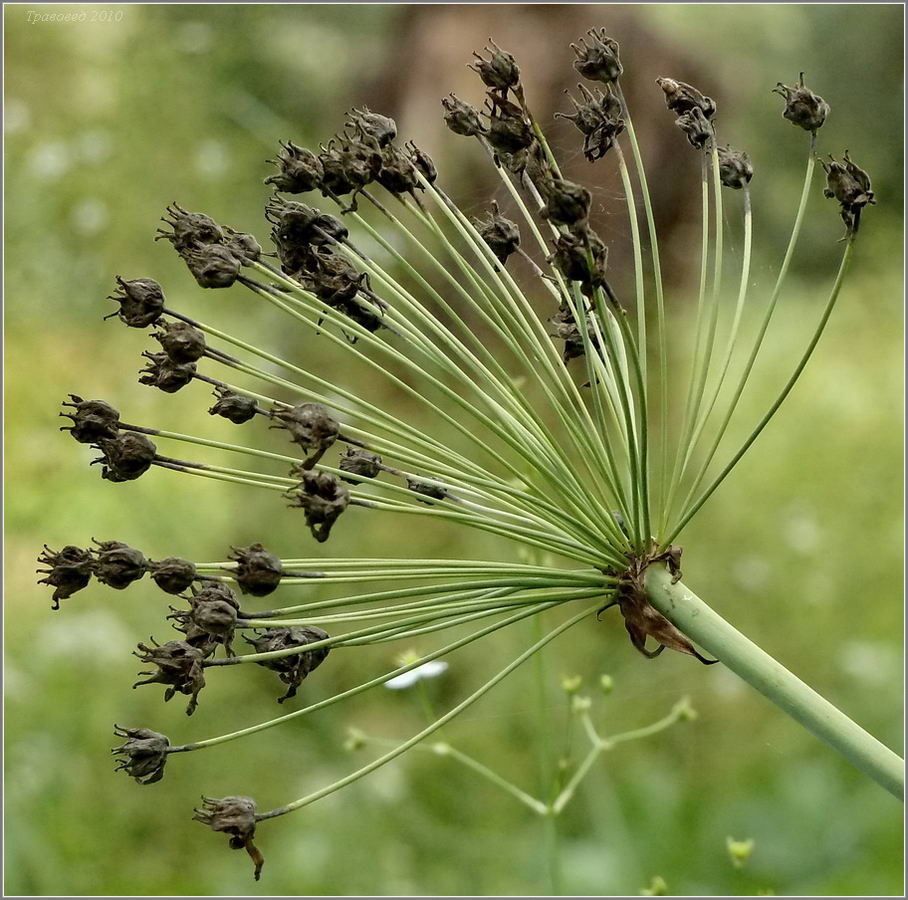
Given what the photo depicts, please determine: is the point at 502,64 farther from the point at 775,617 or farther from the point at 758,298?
the point at 758,298

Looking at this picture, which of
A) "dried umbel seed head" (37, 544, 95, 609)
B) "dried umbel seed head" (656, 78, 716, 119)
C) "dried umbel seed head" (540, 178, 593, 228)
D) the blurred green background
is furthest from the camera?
the blurred green background

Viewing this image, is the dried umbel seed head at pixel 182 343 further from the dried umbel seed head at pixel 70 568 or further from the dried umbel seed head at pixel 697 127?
the dried umbel seed head at pixel 697 127

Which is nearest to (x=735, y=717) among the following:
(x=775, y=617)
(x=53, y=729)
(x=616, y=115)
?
(x=775, y=617)

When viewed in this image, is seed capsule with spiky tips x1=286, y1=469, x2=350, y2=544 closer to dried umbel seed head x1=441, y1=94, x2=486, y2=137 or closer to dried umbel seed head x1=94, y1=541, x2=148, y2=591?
dried umbel seed head x1=94, y1=541, x2=148, y2=591

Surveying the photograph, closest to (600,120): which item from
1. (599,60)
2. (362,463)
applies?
(599,60)

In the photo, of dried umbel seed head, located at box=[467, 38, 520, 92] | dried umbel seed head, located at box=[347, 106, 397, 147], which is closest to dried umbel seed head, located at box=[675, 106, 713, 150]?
dried umbel seed head, located at box=[467, 38, 520, 92]
